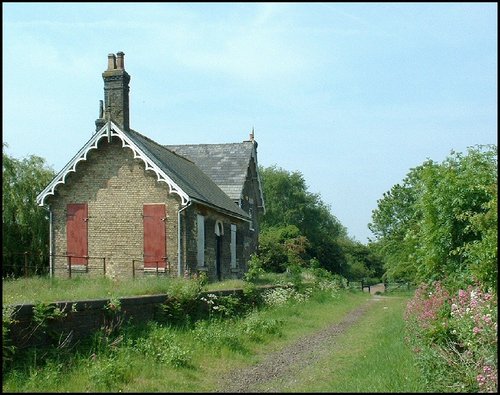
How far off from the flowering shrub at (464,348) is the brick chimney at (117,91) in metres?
15.8

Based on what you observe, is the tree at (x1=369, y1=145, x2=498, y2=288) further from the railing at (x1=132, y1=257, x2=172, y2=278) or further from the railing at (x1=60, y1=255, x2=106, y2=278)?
the railing at (x1=60, y1=255, x2=106, y2=278)

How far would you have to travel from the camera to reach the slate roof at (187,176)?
76.5 ft

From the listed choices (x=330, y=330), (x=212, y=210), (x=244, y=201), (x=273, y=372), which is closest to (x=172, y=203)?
(x=212, y=210)

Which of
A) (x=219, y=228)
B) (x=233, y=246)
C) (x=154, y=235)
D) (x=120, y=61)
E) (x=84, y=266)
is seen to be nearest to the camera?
(x=154, y=235)

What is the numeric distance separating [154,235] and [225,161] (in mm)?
12552

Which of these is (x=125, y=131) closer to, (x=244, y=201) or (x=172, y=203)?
(x=172, y=203)

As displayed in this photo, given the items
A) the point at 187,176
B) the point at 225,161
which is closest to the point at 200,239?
the point at 187,176

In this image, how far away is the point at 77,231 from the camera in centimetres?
2391

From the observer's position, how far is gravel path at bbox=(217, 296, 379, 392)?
981 cm

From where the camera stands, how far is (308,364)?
11.8 meters

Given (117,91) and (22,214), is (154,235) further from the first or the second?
(22,214)

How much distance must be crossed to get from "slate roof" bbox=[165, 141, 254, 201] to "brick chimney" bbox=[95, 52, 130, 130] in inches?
384

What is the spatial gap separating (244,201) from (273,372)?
2292cm

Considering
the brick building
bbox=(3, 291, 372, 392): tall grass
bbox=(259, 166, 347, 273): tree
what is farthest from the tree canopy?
bbox=(3, 291, 372, 392): tall grass
